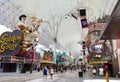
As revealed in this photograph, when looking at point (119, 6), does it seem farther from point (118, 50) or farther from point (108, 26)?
point (118, 50)

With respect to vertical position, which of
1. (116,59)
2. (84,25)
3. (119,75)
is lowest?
(119,75)

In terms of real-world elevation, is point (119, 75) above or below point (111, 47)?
below

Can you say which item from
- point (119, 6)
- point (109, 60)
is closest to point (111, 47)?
point (109, 60)

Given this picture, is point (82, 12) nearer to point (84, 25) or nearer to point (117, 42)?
point (84, 25)

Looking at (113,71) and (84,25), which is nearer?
(84,25)

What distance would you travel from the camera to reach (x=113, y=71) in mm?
45031

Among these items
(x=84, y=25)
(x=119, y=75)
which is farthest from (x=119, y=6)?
(x=119, y=75)

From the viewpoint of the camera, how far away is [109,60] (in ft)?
157

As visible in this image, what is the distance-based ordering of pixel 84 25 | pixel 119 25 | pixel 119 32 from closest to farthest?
pixel 119 25 < pixel 119 32 < pixel 84 25

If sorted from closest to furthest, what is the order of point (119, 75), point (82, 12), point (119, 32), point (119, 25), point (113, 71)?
point (119, 25), point (119, 32), point (82, 12), point (119, 75), point (113, 71)

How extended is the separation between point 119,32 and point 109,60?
28.7 metres

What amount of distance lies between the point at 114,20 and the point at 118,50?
85.5ft

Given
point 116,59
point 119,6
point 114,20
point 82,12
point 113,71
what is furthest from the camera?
point 113,71

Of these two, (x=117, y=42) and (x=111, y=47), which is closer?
(x=117, y=42)
